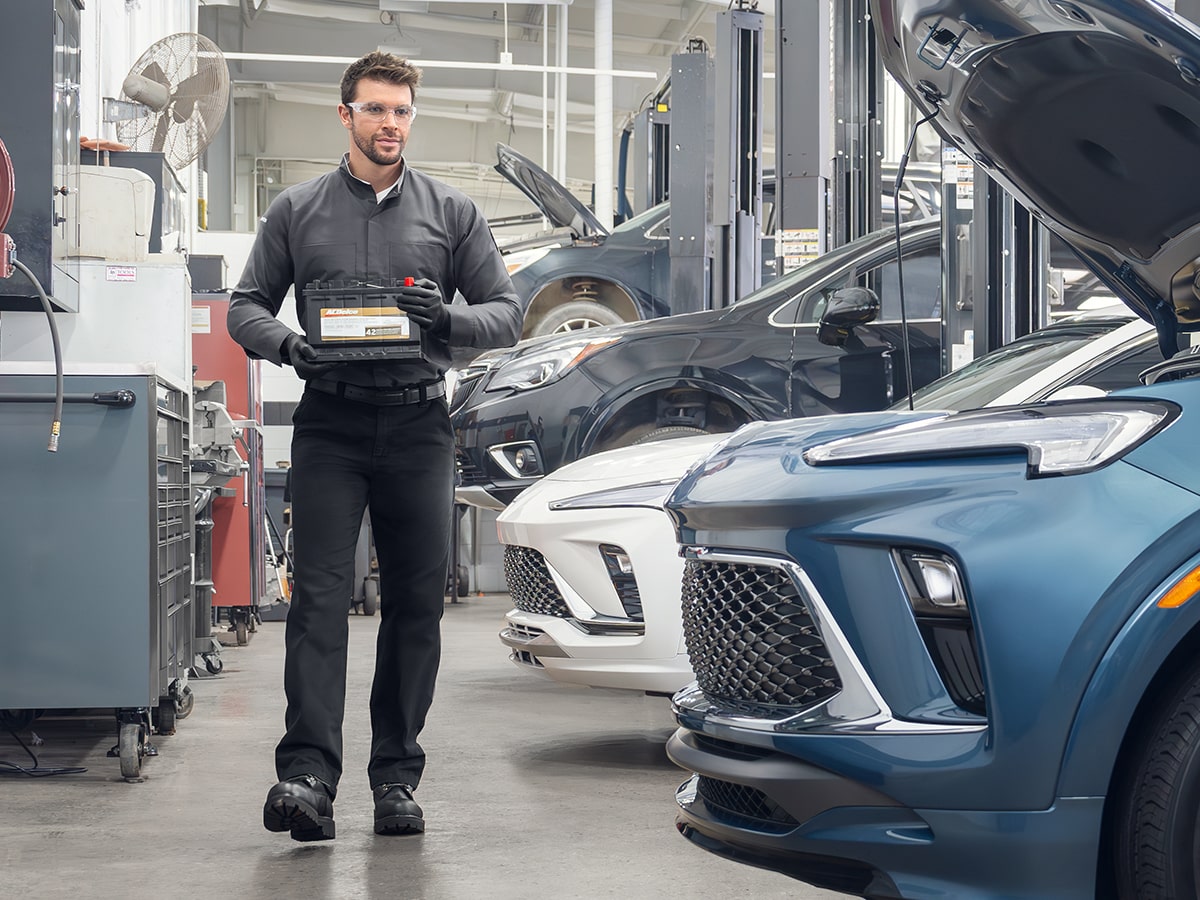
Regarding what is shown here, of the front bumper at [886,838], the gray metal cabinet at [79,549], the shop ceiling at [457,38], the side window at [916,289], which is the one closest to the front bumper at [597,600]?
the gray metal cabinet at [79,549]

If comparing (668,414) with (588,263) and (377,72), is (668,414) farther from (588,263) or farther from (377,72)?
(588,263)

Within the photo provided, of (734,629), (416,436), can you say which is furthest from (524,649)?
(734,629)

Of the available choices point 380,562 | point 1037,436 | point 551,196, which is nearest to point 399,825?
point 380,562

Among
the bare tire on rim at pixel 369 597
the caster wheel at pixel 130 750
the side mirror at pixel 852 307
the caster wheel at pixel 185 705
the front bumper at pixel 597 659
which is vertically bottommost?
the bare tire on rim at pixel 369 597

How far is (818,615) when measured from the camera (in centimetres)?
204

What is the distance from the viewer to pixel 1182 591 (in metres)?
1.85

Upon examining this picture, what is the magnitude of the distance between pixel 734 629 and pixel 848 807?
1.14 feet

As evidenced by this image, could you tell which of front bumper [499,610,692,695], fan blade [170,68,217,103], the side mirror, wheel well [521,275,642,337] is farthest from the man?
wheel well [521,275,642,337]

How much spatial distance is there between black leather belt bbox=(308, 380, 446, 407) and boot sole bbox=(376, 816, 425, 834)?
3.20 ft

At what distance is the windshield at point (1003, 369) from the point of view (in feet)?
12.3

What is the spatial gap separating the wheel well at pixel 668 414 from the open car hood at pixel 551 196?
4.39 meters

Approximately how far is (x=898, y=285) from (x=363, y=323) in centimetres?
374

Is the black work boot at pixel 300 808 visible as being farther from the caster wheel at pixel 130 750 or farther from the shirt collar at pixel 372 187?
the shirt collar at pixel 372 187

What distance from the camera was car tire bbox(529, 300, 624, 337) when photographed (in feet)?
34.2
